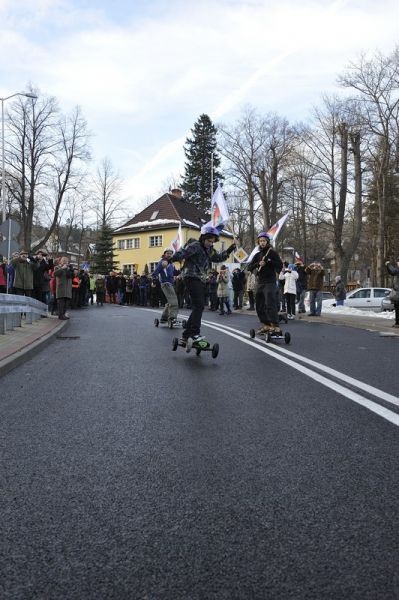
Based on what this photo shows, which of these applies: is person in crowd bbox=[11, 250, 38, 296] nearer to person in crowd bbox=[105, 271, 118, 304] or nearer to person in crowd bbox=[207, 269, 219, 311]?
person in crowd bbox=[207, 269, 219, 311]

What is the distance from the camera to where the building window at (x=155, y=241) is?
62.4 metres

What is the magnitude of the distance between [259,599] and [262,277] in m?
9.57

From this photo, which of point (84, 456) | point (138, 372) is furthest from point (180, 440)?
Answer: point (138, 372)

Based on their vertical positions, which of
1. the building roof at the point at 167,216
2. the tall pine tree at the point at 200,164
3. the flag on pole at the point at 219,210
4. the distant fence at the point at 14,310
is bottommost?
the distant fence at the point at 14,310

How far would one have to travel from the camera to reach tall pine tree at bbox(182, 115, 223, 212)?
238 ft

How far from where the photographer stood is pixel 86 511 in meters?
2.91

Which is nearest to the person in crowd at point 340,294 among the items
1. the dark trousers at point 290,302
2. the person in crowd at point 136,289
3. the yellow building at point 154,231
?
the dark trousers at point 290,302

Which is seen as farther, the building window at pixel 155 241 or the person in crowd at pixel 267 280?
the building window at pixel 155 241

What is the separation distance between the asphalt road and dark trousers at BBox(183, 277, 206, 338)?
2309mm

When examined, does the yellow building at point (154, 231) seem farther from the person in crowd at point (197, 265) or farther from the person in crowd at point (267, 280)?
the person in crowd at point (197, 265)

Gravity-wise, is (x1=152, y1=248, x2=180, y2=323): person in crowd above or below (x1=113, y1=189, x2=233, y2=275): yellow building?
below

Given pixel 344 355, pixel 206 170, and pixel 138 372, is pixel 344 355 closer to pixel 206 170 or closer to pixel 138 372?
pixel 138 372

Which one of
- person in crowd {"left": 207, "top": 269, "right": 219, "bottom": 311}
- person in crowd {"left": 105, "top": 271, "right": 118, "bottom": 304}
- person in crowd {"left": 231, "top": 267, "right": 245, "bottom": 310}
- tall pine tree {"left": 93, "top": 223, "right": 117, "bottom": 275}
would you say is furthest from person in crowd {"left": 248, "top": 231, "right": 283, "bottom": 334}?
tall pine tree {"left": 93, "top": 223, "right": 117, "bottom": 275}

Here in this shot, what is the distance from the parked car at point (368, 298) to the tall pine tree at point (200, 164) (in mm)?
44189
